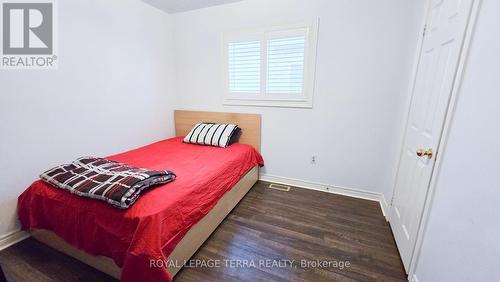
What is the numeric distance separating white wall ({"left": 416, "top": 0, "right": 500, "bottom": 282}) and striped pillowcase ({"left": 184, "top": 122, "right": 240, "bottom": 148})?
2.10 metres

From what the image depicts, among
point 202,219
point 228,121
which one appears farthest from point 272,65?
point 202,219

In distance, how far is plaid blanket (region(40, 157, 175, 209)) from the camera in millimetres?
1292

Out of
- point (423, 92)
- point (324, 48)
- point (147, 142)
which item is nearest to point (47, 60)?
point (147, 142)

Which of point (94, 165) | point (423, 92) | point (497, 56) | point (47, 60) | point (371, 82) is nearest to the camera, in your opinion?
point (497, 56)

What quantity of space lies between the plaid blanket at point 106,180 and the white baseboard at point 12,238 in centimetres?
65

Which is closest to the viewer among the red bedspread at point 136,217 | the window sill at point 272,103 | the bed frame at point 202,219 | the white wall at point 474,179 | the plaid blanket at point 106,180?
the white wall at point 474,179

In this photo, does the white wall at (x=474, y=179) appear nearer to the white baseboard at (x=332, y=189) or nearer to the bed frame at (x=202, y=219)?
the white baseboard at (x=332, y=189)

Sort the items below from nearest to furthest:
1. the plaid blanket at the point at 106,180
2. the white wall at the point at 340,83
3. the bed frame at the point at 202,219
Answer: the plaid blanket at the point at 106,180
the bed frame at the point at 202,219
the white wall at the point at 340,83

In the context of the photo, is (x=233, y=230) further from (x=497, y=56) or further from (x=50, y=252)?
(x=497, y=56)

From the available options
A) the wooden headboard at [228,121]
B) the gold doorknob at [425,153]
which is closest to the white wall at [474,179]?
the gold doorknob at [425,153]

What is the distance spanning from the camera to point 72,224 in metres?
1.39

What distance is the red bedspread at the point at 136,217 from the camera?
116cm

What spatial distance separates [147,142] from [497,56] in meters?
3.28

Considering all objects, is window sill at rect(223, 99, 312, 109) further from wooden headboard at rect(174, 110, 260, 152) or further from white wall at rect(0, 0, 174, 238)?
white wall at rect(0, 0, 174, 238)
